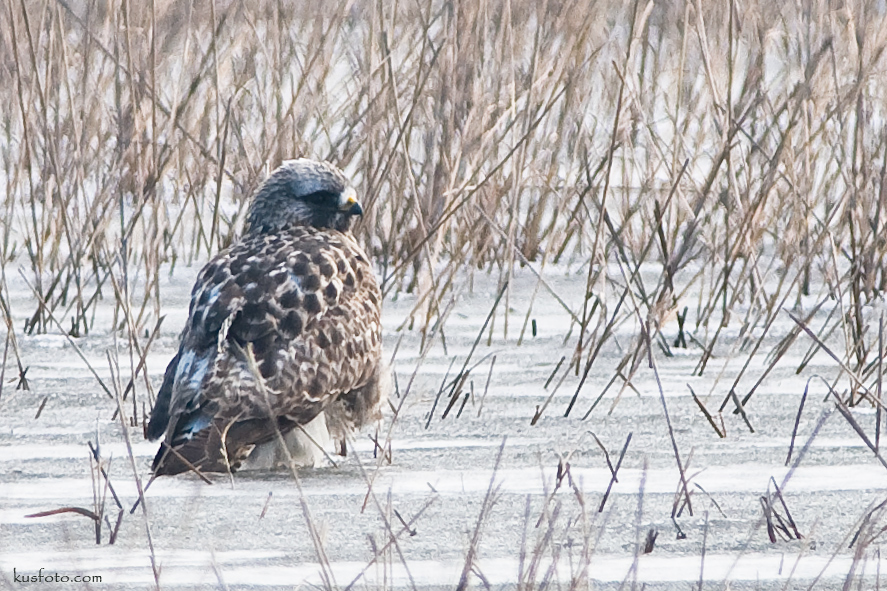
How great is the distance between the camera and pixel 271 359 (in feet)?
9.11

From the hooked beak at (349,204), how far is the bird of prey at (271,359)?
16 centimetres

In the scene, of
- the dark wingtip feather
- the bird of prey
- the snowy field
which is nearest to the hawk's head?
the bird of prey

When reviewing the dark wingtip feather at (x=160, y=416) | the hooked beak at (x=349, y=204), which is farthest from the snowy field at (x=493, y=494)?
the hooked beak at (x=349, y=204)

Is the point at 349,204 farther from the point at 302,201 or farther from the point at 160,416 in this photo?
the point at 160,416

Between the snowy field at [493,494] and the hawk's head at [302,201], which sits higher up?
the hawk's head at [302,201]

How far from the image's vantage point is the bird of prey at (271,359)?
8.77 feet

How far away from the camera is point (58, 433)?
2.91 metres

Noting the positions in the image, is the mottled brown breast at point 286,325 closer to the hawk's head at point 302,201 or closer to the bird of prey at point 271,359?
the bird of prey at point 271,359

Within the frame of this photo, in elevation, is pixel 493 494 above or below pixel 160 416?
above

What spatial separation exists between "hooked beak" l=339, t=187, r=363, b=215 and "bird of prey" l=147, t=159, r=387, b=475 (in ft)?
0.52

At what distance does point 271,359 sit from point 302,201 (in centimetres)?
71

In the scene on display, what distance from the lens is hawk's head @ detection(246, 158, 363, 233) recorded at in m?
3.40

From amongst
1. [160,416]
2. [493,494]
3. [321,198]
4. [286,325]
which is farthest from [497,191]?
[493,494]

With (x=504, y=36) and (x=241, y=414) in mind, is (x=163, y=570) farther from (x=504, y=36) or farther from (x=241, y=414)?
(x=504, y=36)
